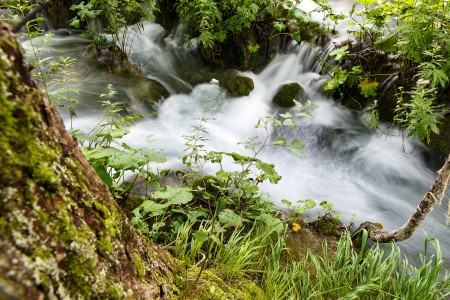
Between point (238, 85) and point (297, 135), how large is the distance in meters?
1.81

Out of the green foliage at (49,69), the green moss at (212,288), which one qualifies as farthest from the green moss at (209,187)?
the green foliage at (49,69)

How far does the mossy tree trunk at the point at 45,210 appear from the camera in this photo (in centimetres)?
62

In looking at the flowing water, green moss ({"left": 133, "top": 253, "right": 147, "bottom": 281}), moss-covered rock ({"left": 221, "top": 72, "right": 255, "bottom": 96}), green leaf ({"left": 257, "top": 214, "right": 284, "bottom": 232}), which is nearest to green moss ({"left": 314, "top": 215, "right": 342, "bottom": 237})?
the flowing water

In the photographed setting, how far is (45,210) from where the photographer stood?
0.72 meters

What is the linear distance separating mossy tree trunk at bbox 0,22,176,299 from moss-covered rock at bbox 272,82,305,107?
5574 mm

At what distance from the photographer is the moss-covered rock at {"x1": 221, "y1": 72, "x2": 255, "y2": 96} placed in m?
6.46

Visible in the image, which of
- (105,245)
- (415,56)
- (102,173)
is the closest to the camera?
(105,245)

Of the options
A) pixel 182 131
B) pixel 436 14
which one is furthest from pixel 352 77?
pixel 182 131

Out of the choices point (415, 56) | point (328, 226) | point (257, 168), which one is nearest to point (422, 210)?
point (328, 226)

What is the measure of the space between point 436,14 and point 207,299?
4534 millimetres

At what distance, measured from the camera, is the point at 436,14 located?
393cm

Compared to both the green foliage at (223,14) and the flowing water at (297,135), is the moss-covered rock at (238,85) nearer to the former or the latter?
the flowing water at (297,135)

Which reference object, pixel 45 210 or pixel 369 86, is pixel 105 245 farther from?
pixel 369 86

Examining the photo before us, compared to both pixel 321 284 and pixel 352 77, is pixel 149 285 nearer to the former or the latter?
pixel 321 284
